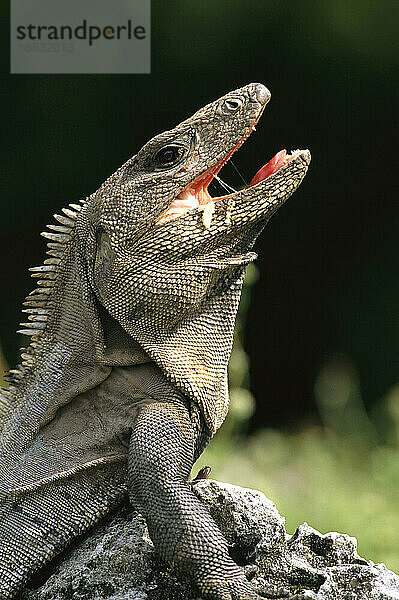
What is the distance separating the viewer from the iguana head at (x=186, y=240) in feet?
11.6

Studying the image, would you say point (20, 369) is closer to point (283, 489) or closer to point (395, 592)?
point (395, 592)

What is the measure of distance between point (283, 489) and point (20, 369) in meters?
3.42

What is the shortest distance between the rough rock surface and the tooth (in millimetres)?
1069

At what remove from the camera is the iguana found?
3.51 metres

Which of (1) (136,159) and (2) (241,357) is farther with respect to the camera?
(2) (241,357)

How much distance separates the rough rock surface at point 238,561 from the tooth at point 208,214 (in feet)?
3.51

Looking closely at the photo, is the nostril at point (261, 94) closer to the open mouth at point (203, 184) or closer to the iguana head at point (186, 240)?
the iguana head at point (186, 240)

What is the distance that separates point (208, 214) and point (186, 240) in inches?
5.7

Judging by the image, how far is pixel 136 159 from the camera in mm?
3742

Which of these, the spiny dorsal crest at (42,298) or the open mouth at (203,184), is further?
the spiny dorsal crest at (42,298)

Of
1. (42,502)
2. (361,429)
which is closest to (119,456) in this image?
(42,502)

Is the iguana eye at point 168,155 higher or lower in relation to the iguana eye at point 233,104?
lower

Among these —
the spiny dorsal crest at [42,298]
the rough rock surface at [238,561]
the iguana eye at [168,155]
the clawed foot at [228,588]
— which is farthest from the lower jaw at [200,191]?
the clawed foot at [228,588]

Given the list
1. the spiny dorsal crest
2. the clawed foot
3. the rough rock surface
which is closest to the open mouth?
the spiny dorsal crest
